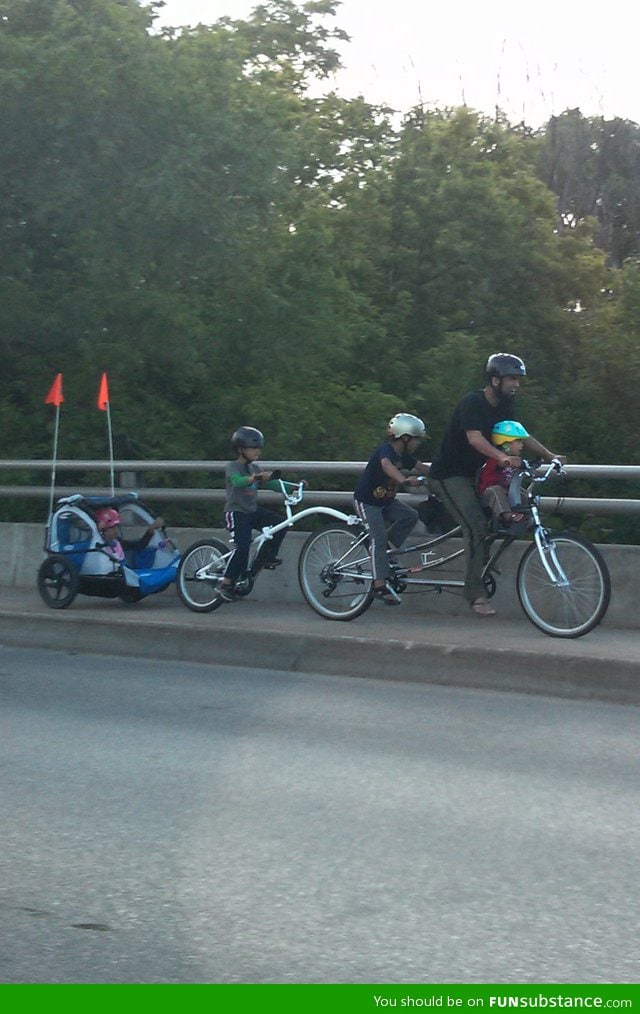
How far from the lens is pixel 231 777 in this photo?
7020 mm

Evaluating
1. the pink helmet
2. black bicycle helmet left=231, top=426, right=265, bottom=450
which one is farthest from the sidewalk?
black bicycle helmet left=231, top=426, right=265, bottom=450

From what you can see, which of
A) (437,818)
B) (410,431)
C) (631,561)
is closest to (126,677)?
(410,431)

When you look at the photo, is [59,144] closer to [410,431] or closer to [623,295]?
[410,431]

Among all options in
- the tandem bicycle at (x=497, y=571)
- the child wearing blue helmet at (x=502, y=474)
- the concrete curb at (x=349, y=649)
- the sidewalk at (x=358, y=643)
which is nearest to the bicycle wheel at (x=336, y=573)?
the tandem bicycle at (x=497, y=571)

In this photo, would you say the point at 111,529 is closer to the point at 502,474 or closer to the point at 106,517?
the point at 106,517

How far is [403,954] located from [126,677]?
597 centimetres

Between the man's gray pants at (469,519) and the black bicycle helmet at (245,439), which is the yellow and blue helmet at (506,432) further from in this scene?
the black bicycle helmet at (245,439)

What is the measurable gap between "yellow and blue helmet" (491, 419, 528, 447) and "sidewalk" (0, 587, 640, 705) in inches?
52.5

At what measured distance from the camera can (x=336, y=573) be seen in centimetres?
1166

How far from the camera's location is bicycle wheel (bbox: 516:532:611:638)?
10148 mm

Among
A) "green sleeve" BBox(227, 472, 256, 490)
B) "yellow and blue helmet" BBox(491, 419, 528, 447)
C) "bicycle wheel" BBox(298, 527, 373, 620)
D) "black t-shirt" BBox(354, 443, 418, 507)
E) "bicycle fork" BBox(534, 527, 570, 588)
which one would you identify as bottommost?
"bicycle wheel" BBox(298, 527, 373, 620)

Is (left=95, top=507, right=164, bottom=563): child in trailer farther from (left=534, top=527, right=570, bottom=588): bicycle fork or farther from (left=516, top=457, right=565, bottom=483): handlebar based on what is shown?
(left=534, top=527, right=570, bottom=588): bicycle fork

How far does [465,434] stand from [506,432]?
12.1 inches
